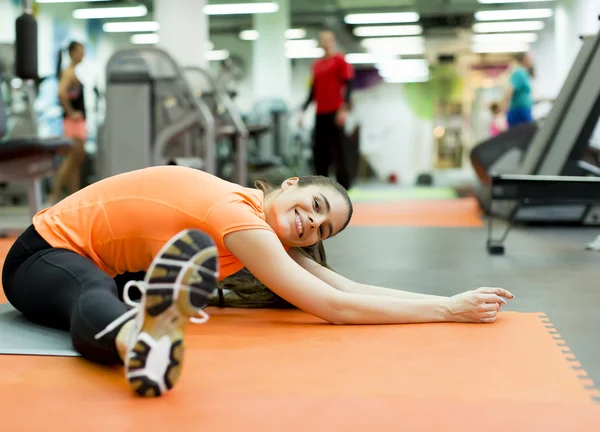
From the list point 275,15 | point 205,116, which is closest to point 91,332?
point 205,116

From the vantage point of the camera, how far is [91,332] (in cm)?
179

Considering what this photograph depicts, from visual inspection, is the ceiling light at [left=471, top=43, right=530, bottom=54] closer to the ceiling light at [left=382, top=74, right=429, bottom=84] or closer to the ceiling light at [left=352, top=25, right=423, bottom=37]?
the ceiling light at [left=382, top=74, right=429, bottom=84]

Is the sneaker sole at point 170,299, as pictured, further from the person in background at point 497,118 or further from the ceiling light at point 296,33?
the ceiling light at point 296,33

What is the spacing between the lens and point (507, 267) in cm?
395

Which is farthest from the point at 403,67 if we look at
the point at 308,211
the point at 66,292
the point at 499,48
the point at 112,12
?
the point at 66,292

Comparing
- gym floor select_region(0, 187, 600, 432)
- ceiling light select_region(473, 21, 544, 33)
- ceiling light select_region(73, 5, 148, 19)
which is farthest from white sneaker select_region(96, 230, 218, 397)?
ceiling light select_region(473, 21, 544, 33)

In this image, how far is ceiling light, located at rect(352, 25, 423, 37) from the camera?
56.9 feet

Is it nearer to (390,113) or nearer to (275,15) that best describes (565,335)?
(275,15)

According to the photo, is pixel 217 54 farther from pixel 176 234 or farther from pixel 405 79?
pixel 176 234

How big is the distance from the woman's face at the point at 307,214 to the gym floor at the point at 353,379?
1.06ft

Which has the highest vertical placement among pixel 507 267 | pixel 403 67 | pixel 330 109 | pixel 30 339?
pixel 403 67

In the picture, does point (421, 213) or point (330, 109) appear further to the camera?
point (330, 109)

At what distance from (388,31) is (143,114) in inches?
474

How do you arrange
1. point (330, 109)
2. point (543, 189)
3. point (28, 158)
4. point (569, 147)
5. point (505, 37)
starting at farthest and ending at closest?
point (505, 37), point (330, 109), point (569, 147), point (28, 158), point (543, 189)
